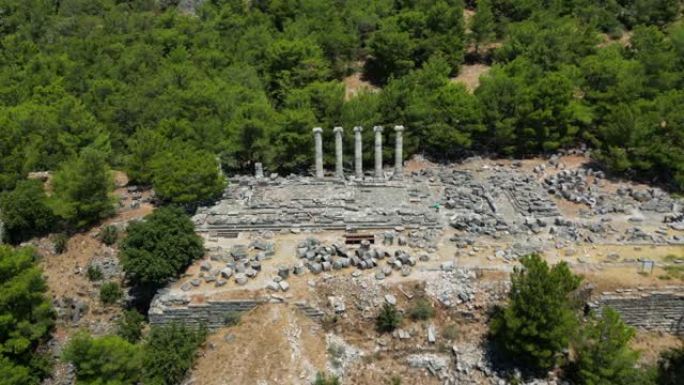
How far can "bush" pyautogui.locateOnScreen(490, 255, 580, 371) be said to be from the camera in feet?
83.1

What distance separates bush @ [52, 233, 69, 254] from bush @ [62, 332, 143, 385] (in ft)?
41.9

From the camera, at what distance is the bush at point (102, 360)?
24547 millimetres

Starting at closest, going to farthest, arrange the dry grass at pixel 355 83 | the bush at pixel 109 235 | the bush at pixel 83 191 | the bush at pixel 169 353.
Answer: the bush at pixel 169 353 < the bush at pixel 109 235 < the bush at pixel 83 191 < the dry grass at pixel 355 83

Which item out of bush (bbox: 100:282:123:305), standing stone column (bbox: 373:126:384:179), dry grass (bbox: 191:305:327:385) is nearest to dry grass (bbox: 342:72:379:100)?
standing stone column (bbox: 373:126:384:179)

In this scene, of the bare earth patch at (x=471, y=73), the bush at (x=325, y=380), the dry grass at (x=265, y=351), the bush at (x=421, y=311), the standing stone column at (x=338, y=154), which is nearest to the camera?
the bush at (x=325, y=380)

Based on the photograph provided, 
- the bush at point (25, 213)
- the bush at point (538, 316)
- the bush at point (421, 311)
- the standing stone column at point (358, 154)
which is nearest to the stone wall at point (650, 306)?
the bush at point (538, 316)

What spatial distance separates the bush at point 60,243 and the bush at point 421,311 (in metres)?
21.6

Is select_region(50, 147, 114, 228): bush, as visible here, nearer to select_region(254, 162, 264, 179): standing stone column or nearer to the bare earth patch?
select_region(254, 162, 264, 179): standing stone column

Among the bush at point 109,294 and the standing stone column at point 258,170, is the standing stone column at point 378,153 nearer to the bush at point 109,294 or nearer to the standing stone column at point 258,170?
the standing stone column at point 258,170

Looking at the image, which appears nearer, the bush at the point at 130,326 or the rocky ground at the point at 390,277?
the rocky ground at the point at 390,277

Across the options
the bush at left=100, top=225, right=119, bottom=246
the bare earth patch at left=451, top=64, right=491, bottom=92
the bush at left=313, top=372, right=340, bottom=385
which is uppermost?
the bare earth patch at left=451, top=64, right=491, bottom=92

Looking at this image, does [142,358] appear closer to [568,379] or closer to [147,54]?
[568,379]

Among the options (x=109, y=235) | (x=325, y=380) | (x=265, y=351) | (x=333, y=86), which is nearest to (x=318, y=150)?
(x=333, y=86)

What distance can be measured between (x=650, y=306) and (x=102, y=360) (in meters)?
25.6
